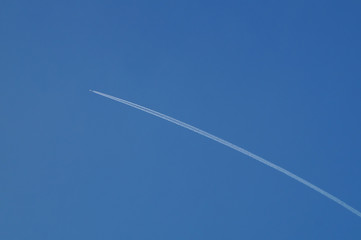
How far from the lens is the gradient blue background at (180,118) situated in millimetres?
2621

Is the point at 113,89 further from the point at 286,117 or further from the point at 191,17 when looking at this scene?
the point at 286,117

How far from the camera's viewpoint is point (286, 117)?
2.65m

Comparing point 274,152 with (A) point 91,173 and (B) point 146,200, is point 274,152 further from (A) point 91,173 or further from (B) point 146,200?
(A) point 91,173

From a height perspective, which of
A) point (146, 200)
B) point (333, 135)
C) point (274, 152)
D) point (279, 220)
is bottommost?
point (146, 200)

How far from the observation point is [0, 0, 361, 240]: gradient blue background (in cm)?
262

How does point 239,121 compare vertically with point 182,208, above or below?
above

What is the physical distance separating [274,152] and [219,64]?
59 centimetres

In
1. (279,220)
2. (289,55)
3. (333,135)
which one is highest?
(289,55)

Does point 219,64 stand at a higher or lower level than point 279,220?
higher

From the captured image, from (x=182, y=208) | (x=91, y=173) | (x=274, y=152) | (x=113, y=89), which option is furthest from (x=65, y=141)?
(x=274, y=152)

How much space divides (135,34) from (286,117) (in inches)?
39.2

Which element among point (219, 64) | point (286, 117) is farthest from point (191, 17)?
point (286, 117)

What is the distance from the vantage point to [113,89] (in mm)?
2727

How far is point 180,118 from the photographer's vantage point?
2695 millimetres
